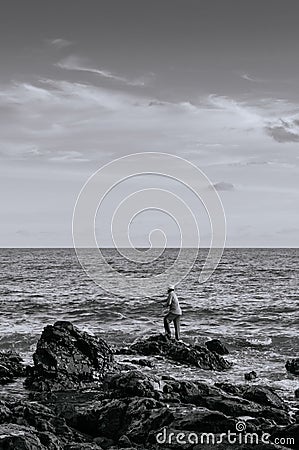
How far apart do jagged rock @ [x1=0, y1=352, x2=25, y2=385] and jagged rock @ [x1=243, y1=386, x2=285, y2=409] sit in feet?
22.7

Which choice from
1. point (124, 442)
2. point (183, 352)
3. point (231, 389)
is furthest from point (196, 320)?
point (124, 442)

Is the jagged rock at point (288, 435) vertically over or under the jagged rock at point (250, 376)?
over

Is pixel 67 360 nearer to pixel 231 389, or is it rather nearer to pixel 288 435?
pixel 231 389

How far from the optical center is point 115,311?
31703mm

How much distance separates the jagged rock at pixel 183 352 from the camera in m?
18.2

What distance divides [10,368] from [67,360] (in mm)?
1813

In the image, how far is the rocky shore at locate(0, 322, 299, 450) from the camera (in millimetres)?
9758

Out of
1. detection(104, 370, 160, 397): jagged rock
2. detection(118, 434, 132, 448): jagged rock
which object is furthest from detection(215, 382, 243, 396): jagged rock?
detection(118, 434, 132, 448): jagged rock

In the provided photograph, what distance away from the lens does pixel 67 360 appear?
16.3m

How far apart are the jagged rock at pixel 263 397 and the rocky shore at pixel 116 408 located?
0.02 meters

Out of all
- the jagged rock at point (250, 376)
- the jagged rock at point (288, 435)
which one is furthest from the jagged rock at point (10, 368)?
the jagged rock at point (288, 435)

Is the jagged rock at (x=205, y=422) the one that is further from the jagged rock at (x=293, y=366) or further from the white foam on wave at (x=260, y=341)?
the white foam on wave at (x=260, y=341)

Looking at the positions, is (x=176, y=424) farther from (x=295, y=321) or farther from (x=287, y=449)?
(x=295, y=321)

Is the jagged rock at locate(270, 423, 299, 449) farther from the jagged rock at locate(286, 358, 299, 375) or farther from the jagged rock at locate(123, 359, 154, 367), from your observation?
the jagged rock at locate(123, 359, 154, 367)
